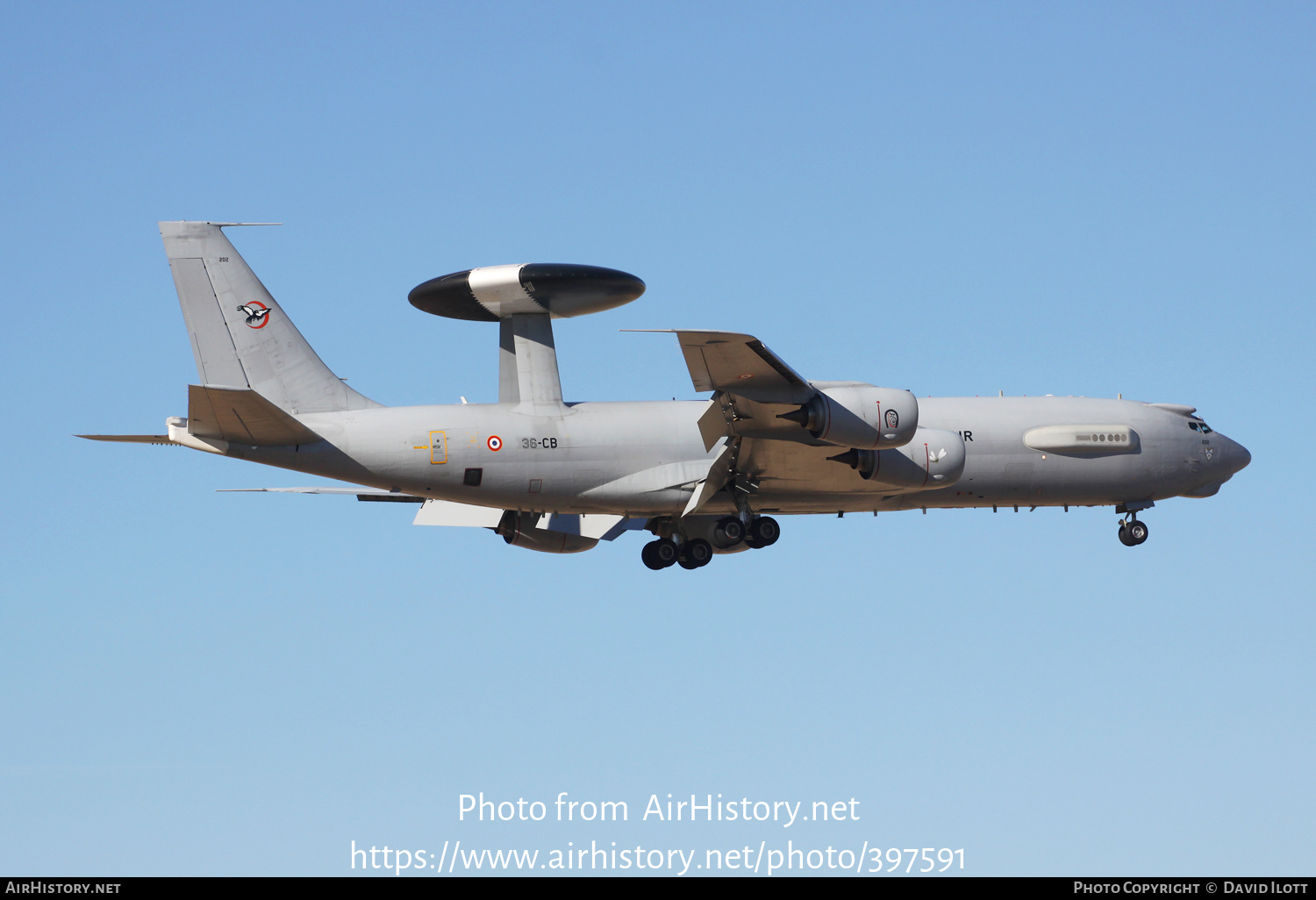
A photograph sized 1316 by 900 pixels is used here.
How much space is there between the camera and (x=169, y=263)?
2761 cm

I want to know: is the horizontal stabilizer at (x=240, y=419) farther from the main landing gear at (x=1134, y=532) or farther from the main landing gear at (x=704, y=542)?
the main landing gear at (x=1134, y=532)

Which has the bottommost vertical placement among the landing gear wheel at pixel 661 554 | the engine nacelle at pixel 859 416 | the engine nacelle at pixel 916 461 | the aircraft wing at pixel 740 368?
the landing gear wheel at pixel 661 554

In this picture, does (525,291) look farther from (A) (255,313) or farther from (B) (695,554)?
(B) (695,554)

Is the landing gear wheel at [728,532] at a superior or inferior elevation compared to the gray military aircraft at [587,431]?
inferior

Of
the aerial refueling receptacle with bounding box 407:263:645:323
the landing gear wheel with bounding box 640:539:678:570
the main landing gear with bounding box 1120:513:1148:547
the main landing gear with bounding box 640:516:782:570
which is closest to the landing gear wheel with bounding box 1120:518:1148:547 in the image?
the main landing gear with bounding box 1120:513:1148:547

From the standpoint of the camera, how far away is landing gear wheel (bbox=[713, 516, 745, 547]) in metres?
30.4

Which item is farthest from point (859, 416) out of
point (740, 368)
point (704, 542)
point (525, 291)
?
point (525, 291)

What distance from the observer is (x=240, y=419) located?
24938mm

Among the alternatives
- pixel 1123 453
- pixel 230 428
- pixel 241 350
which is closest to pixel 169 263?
pixel 241 350

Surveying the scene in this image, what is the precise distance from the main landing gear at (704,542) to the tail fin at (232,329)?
8.09m

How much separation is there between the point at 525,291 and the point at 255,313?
557 cm

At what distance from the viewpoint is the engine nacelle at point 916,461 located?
28953 mm

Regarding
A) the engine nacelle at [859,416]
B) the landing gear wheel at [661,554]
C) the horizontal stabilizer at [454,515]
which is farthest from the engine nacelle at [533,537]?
the engine nacelle at [859,416]

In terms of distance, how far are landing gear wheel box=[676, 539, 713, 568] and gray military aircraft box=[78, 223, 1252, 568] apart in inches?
1.7
